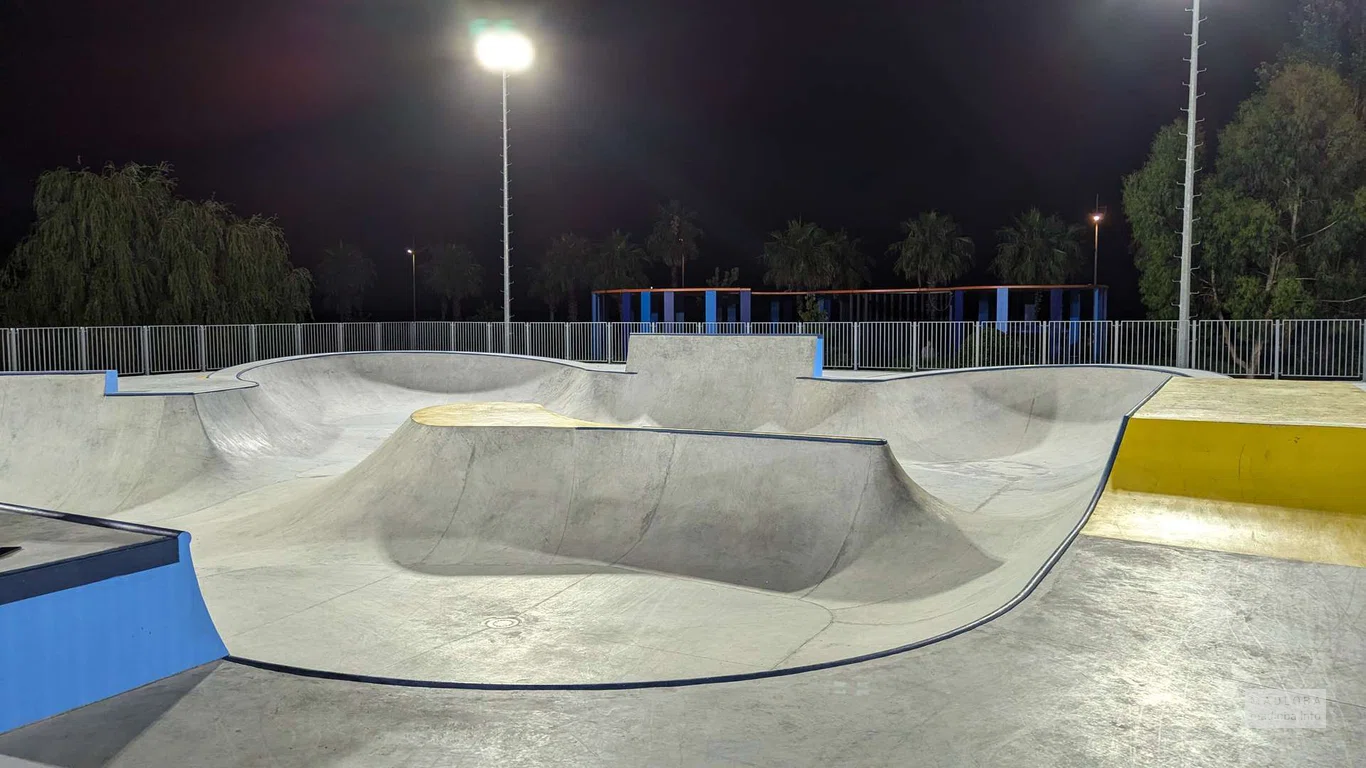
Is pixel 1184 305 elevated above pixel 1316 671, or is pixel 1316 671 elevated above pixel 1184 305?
pixel 1184 305

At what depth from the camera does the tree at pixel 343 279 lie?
72.5m

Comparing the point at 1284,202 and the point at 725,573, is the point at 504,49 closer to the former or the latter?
the point at 725,573

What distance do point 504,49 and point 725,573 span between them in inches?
679

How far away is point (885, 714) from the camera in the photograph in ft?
10.4

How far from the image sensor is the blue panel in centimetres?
303

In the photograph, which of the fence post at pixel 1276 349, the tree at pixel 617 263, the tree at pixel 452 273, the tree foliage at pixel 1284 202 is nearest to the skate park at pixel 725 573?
the fence post at pixel 1276 349

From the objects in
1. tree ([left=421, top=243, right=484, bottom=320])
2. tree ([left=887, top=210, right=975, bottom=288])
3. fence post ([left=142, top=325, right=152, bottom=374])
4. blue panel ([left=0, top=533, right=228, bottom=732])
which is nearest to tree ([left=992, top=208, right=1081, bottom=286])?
tree ([left=887, top=210, right=975, bottom=288])

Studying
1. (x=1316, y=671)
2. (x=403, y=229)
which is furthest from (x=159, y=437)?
(x=403, y=229)

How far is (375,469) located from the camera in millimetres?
10391

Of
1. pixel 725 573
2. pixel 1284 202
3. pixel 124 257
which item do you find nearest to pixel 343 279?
pixel 124 257

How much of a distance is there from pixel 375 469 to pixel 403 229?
6866 centimetres

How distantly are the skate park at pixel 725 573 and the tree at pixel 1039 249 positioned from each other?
3947 centimetres

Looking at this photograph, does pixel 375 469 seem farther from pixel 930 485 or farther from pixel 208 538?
pixel 930 485

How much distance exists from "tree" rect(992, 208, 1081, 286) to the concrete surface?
5061cm
